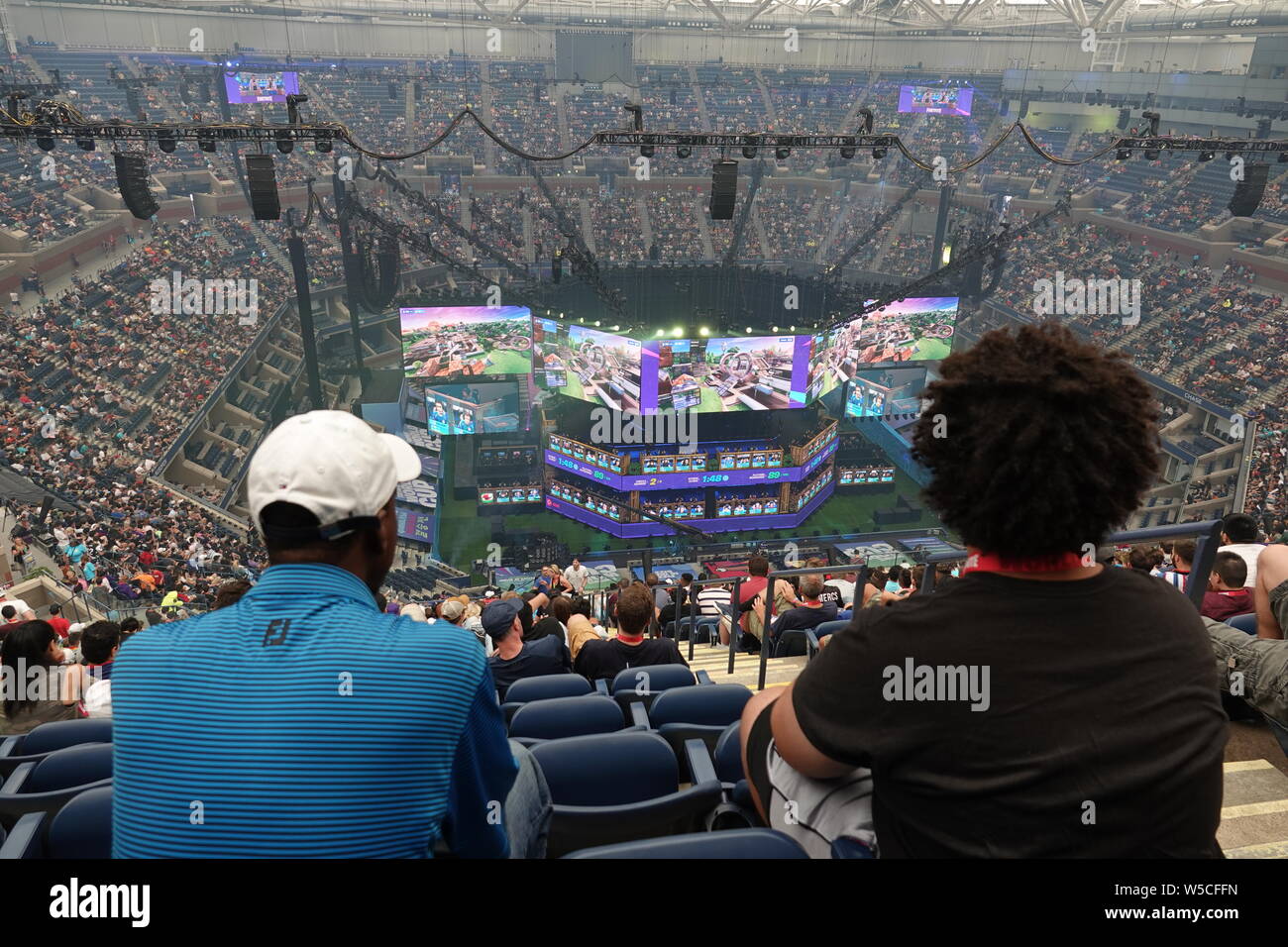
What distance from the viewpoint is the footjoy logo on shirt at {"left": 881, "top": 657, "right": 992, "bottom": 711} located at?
1196 millimetres

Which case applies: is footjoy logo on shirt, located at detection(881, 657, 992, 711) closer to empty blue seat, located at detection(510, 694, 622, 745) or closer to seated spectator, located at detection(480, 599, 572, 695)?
empty blue seat, located at detection(510, 694, 622, 745)

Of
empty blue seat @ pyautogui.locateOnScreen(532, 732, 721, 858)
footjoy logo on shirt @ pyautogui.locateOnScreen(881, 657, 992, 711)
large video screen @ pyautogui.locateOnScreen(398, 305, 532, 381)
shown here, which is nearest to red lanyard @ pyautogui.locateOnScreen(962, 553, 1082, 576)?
footjoy logo on shirt @ pyautogui.locateOnScreen(881, 657, 992, 711)

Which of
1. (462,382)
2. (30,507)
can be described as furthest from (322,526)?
(462,382)

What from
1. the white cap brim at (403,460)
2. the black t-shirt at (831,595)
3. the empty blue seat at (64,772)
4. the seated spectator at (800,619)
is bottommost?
the black t-shirt at (831,595)

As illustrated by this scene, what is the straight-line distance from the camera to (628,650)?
4930 mm

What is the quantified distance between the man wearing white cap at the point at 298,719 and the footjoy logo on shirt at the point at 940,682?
68 centimetres

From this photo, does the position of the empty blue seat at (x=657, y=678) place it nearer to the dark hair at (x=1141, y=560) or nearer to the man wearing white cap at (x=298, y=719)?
the man wearing white cap at (x=298, y=719)

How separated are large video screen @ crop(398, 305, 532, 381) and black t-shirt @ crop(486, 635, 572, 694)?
64.6 ft

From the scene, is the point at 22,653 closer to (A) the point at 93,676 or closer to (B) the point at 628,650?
(A) the point at 93,676

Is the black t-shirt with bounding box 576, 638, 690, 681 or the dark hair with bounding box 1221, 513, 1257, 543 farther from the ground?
the dark hair with bounding box 1221, 513, 1257, 543

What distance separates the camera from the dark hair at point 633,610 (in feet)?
16.3

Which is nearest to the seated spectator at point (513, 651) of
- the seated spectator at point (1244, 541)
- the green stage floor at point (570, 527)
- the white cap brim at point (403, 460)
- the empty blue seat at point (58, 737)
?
the empty blue seat at point (58, 737)
